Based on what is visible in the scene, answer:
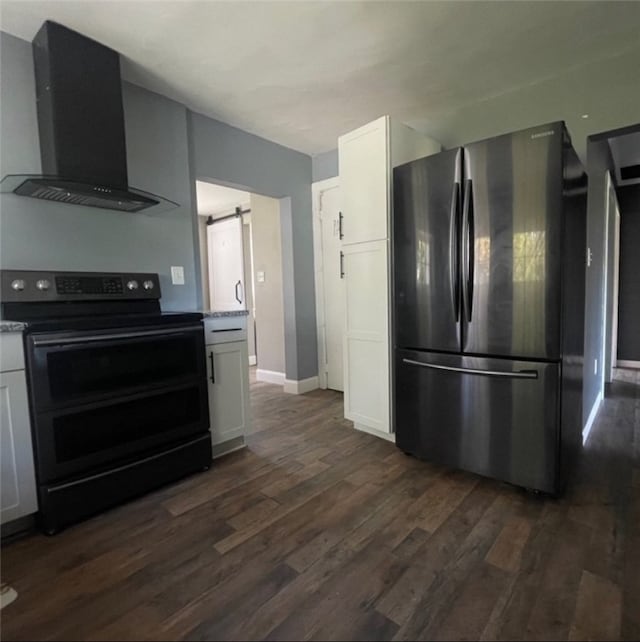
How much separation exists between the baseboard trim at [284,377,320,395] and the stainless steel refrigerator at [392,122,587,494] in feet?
5.86

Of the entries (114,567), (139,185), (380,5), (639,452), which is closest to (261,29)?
(380,5)

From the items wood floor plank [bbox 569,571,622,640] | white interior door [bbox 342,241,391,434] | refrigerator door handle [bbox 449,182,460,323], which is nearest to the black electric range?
white interior door [bbox 342,241,391,434]

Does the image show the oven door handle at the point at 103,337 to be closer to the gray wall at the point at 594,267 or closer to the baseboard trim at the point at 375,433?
the baseboard trim at the point at 375,433

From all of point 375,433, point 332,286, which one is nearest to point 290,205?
point 332,286

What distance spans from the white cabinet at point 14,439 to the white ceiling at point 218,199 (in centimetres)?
323

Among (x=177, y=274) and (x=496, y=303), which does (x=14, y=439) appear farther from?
(x=496, y=303)

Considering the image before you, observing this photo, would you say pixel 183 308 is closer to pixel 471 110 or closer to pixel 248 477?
pixel 248 477

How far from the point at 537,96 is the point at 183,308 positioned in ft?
9.53

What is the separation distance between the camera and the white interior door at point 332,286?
12.5 ft

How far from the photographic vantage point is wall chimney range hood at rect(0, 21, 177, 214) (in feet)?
6.25

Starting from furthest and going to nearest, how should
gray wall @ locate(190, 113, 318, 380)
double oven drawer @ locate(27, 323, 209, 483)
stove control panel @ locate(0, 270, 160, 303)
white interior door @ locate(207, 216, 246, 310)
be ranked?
white interior door @ locate(207, 216, 246, 310), gray wall @ locate(190, 113, 318, 380), stove control panel @ locate(0, 270, 160, 303), double oven drawer @ locate(27, 323, 209, 483)

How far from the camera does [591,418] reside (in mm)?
2996

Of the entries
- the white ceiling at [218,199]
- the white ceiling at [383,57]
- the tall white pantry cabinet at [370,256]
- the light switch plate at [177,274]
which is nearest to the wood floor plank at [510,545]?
the tall white pantry cabinet at [370,256]

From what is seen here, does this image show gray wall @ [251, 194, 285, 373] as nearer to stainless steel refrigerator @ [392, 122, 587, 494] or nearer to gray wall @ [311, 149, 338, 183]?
gray wall @ [311, 149, 338, 183]
